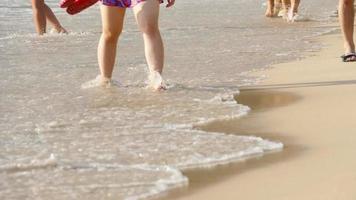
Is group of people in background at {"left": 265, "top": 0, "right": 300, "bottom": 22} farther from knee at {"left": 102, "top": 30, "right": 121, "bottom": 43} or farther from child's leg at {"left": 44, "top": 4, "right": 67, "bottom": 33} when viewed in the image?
knee at {"left": 102, "top": 30, "right": 121, "bottom": 43}

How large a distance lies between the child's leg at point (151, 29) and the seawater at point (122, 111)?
209 millimetres

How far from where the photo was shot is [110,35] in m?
5.68

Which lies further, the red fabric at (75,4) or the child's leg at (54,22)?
the child's leg at (54,22)

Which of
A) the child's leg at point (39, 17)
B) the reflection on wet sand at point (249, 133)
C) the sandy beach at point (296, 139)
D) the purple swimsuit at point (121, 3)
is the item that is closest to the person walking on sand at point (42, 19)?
the child's leg at point (39, 17)

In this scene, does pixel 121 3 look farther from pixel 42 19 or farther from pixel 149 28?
pixel 42 19

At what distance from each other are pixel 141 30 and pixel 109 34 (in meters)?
0.26

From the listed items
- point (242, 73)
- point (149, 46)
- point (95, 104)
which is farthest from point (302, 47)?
point (95, 104)

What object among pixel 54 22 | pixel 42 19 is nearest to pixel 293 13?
pixel 54 22

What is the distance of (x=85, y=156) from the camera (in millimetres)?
3645

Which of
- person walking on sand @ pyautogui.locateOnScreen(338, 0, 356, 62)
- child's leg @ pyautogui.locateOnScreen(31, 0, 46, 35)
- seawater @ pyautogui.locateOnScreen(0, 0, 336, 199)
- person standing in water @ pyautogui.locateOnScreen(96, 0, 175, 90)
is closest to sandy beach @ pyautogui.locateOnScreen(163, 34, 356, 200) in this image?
seawater @ pyautogui.locateOnScreen(0, 0, 336, 199)

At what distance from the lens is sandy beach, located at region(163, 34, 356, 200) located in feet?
10.1

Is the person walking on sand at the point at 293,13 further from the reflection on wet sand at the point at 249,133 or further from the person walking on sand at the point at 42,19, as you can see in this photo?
the reflection on wet sand at the point at 249,133

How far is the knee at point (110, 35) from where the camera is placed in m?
5.64

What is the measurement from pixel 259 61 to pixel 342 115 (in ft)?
8.60
